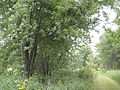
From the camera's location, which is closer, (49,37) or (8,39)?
(8,39)

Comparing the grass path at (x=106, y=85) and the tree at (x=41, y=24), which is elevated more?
the tree at (x=41, y=24)

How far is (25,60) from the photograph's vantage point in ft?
18.4

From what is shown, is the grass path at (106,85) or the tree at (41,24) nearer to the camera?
the tree at (41,24)

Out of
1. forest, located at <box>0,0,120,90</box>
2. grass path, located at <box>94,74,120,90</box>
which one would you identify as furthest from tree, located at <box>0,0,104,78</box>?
grass path, located at <box>94,74,120,90</box>

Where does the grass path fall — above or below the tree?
below

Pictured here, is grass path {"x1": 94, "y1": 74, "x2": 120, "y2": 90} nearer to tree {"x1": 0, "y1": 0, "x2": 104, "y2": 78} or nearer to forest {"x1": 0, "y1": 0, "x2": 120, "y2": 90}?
forest {"x1": 0, "y1": 0, "x2": 120, "y2": 90}

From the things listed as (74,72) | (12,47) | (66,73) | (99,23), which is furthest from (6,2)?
(74,72)

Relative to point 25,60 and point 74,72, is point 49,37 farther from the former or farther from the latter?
point 74,72

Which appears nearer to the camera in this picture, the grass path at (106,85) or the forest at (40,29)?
the forest at (40,29)

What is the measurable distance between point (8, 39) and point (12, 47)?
1.12 feet

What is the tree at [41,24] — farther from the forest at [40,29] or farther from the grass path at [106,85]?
the grass path at [106,85]

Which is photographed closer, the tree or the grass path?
the tree

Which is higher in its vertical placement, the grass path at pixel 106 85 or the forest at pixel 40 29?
the forest at pixel 40 29

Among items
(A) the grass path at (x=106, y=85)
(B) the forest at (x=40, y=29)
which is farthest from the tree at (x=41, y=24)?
(A) the grass path at (x=106, y=85)
